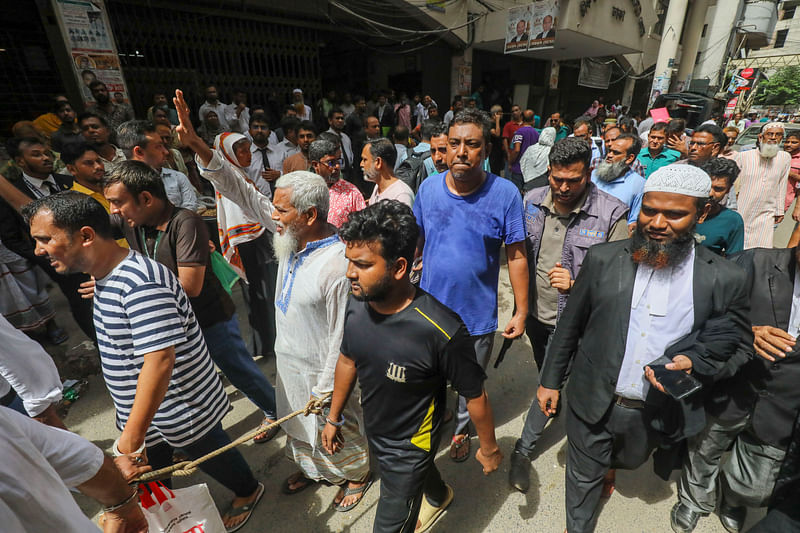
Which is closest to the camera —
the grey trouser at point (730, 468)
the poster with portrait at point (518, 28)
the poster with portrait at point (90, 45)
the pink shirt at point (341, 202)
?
the grey trouser at point (730, 468)

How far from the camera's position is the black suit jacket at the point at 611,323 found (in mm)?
1584

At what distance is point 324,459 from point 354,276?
52.2 inches

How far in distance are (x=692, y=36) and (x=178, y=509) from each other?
24.4 meters

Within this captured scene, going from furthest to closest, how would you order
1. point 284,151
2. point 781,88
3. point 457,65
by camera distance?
point 781,88
point 457,65
point 284,151

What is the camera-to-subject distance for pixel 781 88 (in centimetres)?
3775

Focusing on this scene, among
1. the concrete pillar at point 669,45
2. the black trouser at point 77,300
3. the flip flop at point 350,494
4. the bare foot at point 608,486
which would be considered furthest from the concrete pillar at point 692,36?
the black trouser at point 77,300

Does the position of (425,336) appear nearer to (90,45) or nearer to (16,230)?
(16,230)

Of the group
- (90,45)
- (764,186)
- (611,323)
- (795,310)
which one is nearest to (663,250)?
(611,323)

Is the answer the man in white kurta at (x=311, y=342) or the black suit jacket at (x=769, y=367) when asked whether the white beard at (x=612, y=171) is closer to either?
the black suit jacket at (x=769, y=367)

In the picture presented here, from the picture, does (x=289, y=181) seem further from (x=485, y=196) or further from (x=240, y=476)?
(x=240, y=476)

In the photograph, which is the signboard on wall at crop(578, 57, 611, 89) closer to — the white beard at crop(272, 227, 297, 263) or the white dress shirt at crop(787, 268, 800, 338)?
the white dress shirt at crop(787, 268, 800, 338)

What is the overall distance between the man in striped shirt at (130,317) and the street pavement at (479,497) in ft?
3.10

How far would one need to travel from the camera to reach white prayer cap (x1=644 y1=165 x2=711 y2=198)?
5.16 ft

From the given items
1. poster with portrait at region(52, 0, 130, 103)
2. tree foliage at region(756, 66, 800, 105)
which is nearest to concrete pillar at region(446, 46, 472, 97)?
poster with portrait at region(52, 0, 130, 103)
